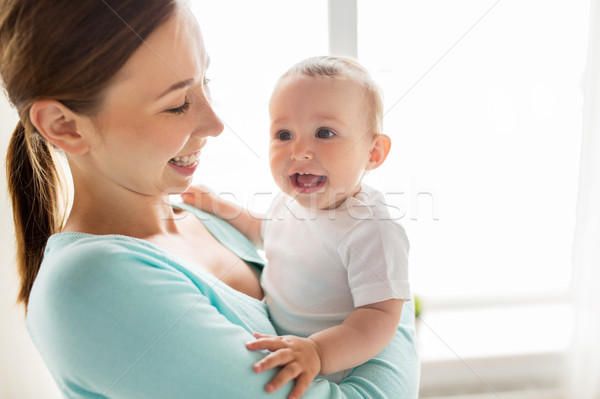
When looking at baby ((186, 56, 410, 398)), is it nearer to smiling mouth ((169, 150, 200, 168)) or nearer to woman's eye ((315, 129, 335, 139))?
woman's eye ((315, 129, 335, 139))

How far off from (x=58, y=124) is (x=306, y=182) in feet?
1.65

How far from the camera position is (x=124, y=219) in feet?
3.06

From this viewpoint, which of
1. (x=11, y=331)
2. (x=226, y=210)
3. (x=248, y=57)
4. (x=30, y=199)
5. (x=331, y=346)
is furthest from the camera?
(x=248, y=57)

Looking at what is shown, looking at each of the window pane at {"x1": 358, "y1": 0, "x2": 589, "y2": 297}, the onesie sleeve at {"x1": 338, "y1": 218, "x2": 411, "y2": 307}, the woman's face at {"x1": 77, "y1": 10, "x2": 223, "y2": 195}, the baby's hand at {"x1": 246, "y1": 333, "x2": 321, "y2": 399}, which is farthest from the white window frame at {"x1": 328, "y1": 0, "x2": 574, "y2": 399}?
the woman's face at {"x1": 77, "y1": 10, "x2": 223, "y2": 195}

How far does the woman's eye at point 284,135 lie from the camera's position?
108cm

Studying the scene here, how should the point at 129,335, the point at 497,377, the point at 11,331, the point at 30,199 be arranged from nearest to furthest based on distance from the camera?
the point at 129,335, the point at 30,199, the point at 11,331, the point at 497,377

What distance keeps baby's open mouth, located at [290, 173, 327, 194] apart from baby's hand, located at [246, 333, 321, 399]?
0.35m

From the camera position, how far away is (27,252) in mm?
989

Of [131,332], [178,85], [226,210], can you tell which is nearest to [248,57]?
[226,210]

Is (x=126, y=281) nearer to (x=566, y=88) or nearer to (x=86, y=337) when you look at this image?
(x=86, y=337)

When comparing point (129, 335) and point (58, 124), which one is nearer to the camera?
point (129, 335)

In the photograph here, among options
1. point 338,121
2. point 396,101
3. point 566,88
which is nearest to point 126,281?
point 338,121

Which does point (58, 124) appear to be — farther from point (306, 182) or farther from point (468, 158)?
point (468, 158)

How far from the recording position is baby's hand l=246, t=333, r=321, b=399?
71cm
